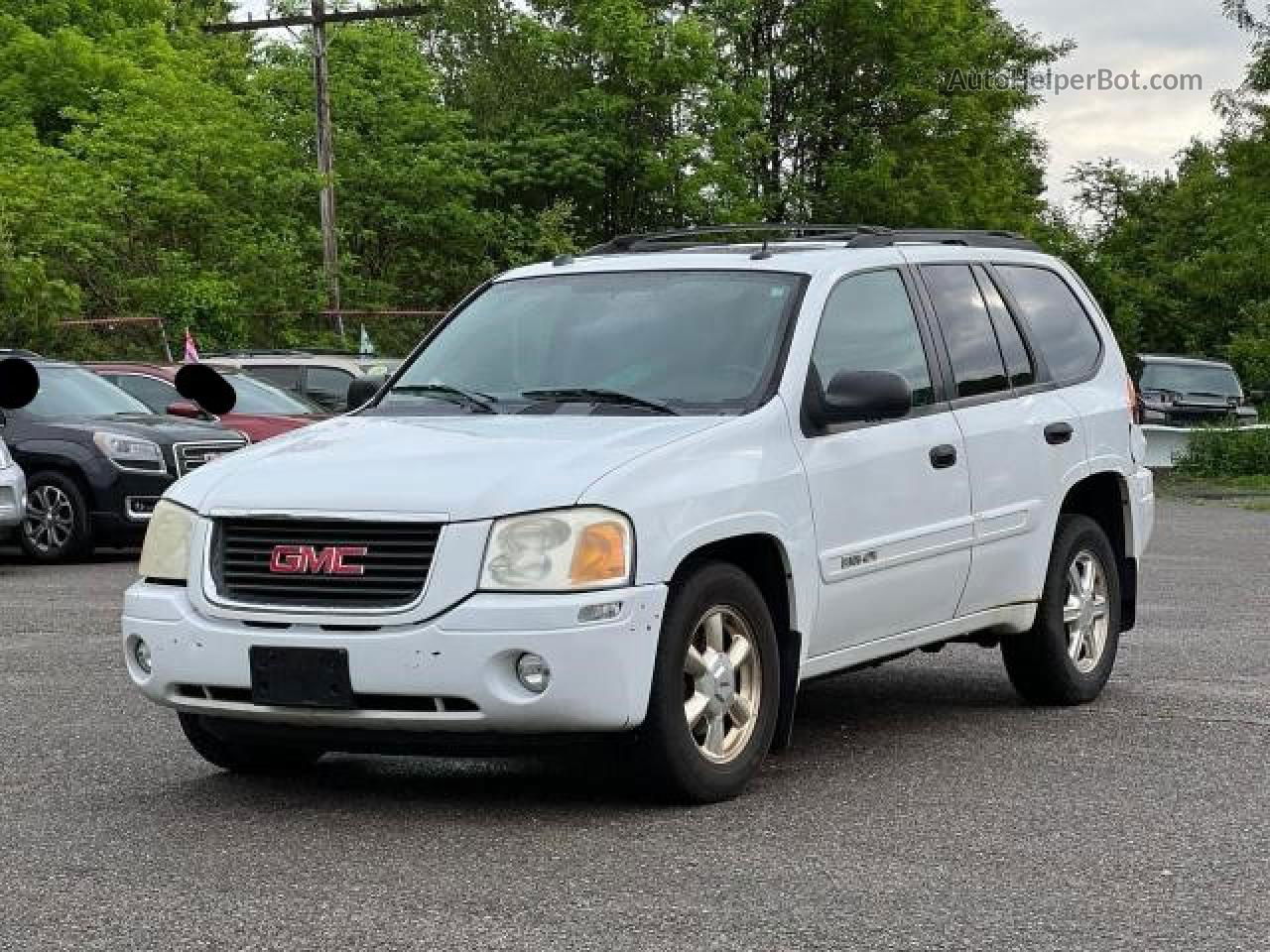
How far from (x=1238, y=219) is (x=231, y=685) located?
32.3 meters

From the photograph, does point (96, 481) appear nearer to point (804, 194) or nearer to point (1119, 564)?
point (1119, 564)

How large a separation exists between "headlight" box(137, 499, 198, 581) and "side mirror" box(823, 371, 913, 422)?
2.10 metres

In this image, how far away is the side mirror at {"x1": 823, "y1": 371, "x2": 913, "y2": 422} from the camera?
300 inches

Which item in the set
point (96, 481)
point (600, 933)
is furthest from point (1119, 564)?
point (96, 481)

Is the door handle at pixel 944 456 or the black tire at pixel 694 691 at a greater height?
the door handle at pixel 944 456

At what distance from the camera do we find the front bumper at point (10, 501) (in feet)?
53.5

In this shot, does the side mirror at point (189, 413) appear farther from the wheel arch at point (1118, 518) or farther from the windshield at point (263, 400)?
the wheel arch at point (1118, 518)

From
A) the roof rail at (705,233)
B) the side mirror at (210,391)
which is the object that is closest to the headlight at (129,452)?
the side mirror at (210,391)

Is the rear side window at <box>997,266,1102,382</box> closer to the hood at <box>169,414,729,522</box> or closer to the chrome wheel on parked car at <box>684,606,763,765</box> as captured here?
the hood at <box>169,414,729,522</box>

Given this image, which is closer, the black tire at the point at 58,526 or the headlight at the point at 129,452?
the black tire at the point at 58,526

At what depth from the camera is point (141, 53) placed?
186 feet

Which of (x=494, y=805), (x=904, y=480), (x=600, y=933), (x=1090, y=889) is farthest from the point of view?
(x=904, y=480)

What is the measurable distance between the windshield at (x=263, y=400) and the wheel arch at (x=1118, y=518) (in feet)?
39.2

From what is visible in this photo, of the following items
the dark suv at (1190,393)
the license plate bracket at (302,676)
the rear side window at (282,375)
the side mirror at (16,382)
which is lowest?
the dark suv at (1190,393)
